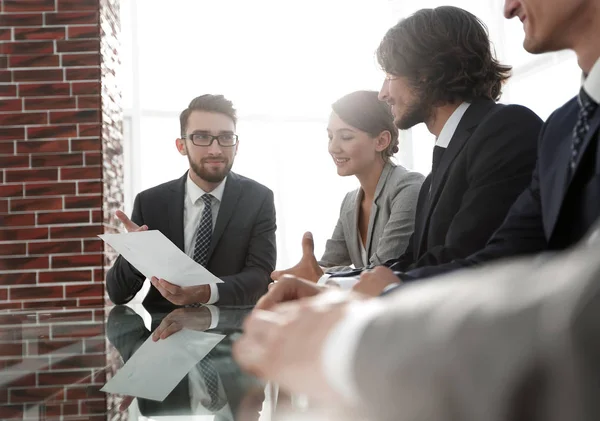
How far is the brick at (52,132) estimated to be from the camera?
349 centimetres

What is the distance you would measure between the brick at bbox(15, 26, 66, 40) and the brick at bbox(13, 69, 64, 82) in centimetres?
18

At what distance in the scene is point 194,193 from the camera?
10.1 ft

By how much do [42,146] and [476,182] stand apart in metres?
2.63

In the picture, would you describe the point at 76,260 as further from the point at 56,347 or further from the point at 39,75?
the point at 56,347

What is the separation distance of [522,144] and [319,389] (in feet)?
4.75

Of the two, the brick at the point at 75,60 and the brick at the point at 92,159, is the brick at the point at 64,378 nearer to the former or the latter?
Answer: the brick at the point at 92,159

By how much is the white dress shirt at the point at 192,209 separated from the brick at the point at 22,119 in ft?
3.25

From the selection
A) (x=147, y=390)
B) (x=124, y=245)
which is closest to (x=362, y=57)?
(x=124, y=245)

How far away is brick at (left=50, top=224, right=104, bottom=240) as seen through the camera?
11.4ft

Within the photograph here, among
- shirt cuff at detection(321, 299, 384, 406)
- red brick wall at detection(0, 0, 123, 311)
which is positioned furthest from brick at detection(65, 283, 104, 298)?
shirt cuff at detection(321, 299, 384, 406)

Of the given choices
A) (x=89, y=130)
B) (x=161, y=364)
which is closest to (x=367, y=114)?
(x=89, y=130)

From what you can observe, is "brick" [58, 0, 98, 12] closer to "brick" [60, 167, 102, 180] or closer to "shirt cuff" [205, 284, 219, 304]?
"brick" [60, 167, 102, 180]

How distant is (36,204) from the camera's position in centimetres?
346

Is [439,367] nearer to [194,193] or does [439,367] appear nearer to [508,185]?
[508,185]
